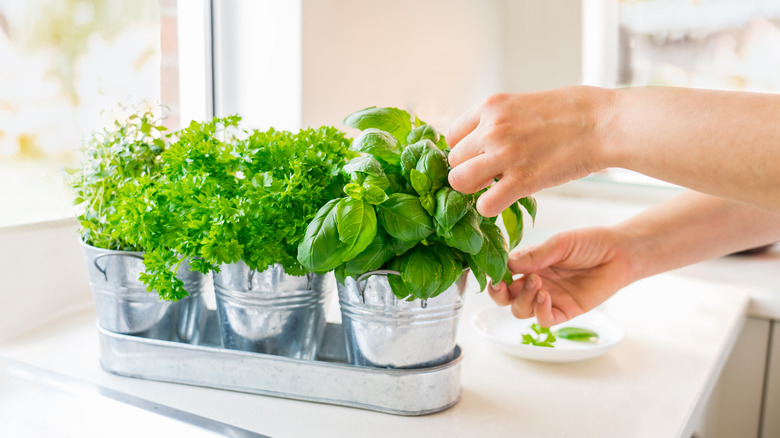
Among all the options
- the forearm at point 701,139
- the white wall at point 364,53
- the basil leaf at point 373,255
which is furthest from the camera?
the white wall at point 364,53

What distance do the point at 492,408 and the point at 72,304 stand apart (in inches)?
28.1

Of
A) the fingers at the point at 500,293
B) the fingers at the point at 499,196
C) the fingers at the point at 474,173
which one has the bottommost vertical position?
the fingers at the point at 500,293

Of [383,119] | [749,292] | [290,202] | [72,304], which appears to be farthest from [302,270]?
[749,292]

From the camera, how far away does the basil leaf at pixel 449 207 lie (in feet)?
2.10

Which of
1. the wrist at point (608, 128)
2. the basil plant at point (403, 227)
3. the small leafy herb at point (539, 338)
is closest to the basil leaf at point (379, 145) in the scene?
the basil plant at point (403, 227)

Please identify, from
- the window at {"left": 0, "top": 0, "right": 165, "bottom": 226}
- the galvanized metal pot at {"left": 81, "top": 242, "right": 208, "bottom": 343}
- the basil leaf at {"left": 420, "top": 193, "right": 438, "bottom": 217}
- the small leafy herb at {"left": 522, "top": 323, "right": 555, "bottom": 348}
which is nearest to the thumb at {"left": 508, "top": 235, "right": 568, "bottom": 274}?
the small leafy herb at {"left": 522, "top": 323, "right": 555, "bottom": 348}

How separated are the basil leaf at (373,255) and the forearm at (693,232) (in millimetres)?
478

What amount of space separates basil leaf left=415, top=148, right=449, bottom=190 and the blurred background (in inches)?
15.7

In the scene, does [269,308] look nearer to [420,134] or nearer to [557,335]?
[420,134]

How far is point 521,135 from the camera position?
2.15 feet

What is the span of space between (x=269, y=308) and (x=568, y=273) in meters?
0.46

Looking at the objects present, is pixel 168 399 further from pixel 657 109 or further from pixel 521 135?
pixel 657 109

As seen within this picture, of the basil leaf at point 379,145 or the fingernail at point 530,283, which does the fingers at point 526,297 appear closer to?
the fingernail at point 530,283

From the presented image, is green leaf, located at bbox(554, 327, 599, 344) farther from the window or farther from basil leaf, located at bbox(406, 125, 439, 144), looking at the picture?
the window
